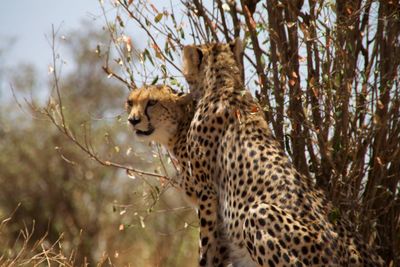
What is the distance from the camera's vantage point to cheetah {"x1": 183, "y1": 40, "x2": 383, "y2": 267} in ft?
12.6

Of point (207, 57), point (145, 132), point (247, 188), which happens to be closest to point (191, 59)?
point (207, 57)

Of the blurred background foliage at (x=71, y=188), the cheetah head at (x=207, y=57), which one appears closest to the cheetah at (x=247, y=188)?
the cheetah head at (x=207, y=57)

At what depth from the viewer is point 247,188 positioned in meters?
4.18

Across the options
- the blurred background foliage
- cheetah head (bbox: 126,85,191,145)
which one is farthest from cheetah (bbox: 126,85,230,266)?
the blurred background foliage

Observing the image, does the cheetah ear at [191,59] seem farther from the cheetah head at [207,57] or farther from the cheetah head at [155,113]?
the cheetah head at [155,113]

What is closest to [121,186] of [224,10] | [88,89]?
[88,89]

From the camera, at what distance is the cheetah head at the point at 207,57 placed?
4.59 meters

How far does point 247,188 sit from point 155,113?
76cm

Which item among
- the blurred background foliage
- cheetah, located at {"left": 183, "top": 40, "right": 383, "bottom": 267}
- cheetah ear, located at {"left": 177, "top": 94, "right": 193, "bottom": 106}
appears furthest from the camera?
the blurred background foliage

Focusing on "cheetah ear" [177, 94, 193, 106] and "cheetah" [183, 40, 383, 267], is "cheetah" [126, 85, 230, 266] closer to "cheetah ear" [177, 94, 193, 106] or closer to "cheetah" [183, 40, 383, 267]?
"cheetah ear" [177, 94, 193, 106]

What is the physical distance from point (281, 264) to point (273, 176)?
1.52 feet

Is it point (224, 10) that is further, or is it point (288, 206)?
point (224, 10)

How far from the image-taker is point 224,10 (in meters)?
4.61

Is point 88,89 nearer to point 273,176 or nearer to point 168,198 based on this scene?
point 168,198
